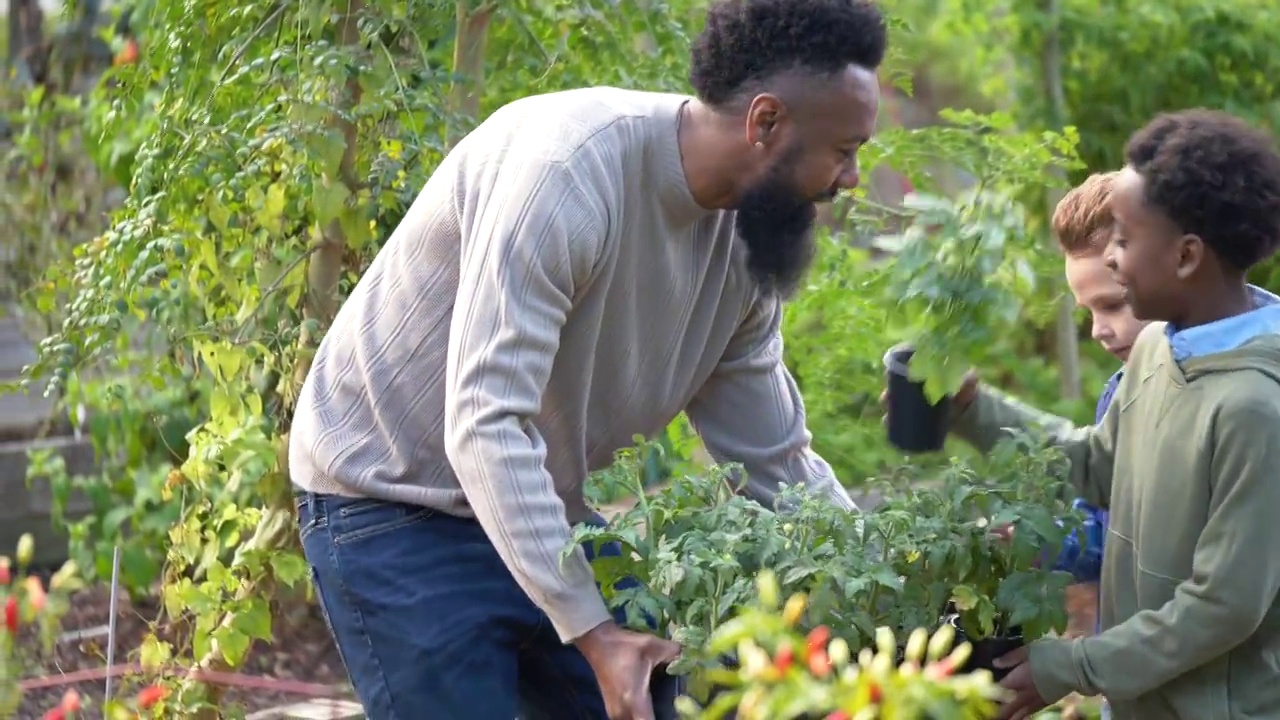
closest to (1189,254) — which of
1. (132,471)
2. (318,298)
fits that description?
(318,298)

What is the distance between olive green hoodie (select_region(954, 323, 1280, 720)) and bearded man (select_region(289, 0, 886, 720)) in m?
0.51

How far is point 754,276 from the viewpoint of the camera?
2711mm

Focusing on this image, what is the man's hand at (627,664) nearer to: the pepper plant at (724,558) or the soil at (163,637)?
the pepper plant at (724,558)

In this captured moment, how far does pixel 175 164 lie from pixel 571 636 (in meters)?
1.52

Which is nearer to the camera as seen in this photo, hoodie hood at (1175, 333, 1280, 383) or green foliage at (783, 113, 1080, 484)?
hoodie hood at (1175, 333, 1280, 383)

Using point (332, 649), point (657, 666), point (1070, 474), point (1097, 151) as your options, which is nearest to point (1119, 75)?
point (1097, 151)

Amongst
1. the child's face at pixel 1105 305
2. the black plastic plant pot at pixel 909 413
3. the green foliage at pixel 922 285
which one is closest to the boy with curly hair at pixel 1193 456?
the green foliage at pixel 922 285

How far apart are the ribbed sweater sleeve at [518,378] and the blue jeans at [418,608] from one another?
0.31 meters

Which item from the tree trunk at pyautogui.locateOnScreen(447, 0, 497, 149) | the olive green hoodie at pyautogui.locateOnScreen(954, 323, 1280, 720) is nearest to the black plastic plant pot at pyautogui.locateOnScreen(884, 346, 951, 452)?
the olive green hoodie at pyautogui.locateOnScreen(954, 323, 1280, 720)

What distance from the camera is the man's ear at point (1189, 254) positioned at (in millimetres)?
2453

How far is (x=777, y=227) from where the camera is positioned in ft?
8.52

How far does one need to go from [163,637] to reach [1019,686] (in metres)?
2.77

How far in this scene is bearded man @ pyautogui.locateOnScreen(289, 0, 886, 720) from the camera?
238cm

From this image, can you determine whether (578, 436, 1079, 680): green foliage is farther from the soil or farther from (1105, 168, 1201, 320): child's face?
the soil
